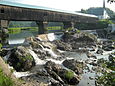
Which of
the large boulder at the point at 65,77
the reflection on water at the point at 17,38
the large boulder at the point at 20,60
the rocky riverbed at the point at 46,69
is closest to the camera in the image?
the rocky riverbed at the point at 46,69

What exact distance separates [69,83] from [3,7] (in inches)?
589

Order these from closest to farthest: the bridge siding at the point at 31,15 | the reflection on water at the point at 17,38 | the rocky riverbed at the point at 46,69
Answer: the rocky riverbed at the point at 46,69, the bridge siding at the point at 31,15, the reflection on water at the point at 17,38

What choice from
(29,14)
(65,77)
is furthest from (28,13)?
(65,77)

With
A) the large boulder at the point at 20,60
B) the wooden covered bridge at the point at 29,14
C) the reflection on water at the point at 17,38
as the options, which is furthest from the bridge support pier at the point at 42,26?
the large boulder at the point at 20,60

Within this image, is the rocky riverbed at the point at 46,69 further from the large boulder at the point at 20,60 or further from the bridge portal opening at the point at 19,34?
the bridge portal opening at the point at 19,34

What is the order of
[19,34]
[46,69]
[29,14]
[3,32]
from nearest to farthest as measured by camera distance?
[46,69] < [3,32] < [29,14] < [19,34]

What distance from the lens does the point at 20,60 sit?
42.9 ft

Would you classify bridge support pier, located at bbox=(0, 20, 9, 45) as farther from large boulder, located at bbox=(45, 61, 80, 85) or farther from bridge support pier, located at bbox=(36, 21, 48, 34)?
large boulder, located at bbox=(45, 61, 80, 85)

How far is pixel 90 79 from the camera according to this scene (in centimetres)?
1132

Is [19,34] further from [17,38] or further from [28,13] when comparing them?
[28,13]

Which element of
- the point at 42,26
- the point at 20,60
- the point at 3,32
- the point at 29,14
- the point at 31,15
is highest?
the point at 29,14

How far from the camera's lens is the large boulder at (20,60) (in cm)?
1275

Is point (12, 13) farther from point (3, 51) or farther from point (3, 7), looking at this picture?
point (3, 51)

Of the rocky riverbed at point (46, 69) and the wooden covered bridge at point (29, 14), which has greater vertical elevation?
the wooden covered bridge at point (29, 14)
